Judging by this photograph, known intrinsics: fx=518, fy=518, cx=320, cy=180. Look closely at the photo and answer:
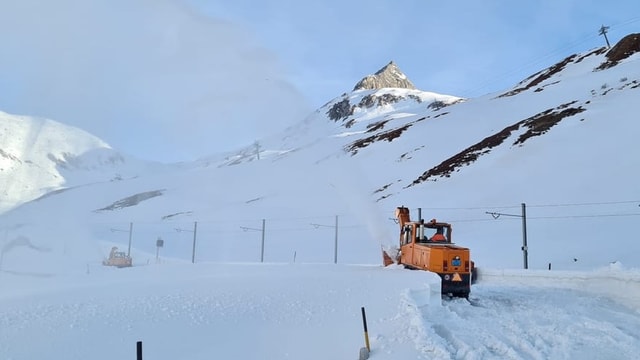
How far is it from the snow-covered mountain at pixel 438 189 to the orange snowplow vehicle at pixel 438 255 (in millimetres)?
3706

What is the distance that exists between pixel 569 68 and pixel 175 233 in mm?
64906

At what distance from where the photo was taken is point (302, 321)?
996cm

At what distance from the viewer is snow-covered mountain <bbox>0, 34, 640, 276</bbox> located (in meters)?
24.7

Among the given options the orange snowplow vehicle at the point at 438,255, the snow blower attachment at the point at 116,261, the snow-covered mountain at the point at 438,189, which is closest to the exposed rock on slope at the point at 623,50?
the snow-covered mountain at the point at 438,189

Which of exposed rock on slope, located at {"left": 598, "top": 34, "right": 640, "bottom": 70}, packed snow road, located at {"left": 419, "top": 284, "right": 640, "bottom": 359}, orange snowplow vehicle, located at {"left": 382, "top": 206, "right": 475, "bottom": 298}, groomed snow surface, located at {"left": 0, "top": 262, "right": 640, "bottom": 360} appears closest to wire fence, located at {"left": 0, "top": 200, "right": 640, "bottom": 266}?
orange snowplow vehicle, located at {"left": 382, "top": 206, "right": 475, "bottom": 298}

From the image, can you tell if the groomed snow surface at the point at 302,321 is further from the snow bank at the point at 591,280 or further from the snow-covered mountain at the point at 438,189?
the snow-covered mountain at the point at 438,189

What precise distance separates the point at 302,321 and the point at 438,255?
6273 millimetres

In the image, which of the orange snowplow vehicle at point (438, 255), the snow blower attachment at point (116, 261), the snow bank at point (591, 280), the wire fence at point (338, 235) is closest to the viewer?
the snow bank at point (591, 280)

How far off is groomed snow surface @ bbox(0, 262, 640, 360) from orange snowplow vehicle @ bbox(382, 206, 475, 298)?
24.1 inches

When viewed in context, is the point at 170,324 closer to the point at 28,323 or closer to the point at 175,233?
the point at 28,323

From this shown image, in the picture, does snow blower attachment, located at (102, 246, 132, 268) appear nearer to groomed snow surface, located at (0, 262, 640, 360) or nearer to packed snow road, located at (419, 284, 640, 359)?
groomed snow surface, located at (0, 262, 640, 360)

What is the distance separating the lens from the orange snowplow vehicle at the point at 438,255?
14703 mm

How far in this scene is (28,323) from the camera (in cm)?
879

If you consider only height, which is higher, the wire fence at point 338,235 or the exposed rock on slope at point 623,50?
the exposed rock on slope at point 623,50
